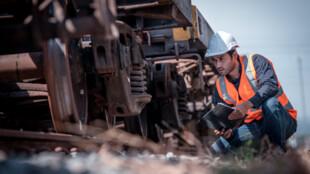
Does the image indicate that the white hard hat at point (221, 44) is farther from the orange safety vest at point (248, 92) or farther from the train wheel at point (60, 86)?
the train wheel at point (60, 86)

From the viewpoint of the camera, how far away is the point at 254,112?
4.15m

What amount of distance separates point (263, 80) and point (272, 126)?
0.50 meters

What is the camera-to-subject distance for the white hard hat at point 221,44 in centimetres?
435

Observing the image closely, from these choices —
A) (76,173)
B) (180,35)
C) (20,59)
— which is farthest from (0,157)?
(180,35)

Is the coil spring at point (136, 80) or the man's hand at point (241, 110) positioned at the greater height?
the coil spring at point (136, 80)

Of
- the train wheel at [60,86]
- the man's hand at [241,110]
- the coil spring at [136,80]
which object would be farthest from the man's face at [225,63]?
the train wheel at [60,86]

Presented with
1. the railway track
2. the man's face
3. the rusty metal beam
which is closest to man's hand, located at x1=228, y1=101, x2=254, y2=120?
the man's face

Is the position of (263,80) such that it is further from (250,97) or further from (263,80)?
(250,97)

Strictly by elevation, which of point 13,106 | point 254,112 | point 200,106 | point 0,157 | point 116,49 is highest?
point 116,49

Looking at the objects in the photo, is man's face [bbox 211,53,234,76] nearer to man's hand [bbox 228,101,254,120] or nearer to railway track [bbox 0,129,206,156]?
man's hand [bbox 228,101,254,120]

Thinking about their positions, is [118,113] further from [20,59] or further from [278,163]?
[278,163]

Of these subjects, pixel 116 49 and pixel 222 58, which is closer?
pixel 116 49

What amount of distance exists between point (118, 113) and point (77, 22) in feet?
6.43

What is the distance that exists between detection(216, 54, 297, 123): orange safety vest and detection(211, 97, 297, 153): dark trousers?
0.09 meters
